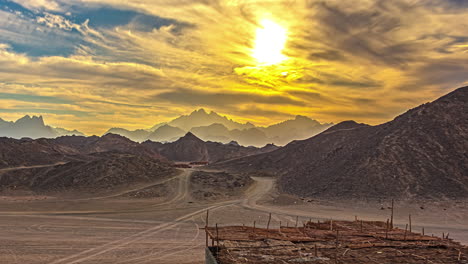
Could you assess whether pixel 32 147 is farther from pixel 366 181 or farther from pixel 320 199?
pixel 366 181

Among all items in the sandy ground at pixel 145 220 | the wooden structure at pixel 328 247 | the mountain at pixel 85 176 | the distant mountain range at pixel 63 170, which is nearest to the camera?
the wooden structure at pixel 328 247

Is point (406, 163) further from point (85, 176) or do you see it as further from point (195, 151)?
point (195, 151)

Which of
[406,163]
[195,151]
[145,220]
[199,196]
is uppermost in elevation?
[406,163]

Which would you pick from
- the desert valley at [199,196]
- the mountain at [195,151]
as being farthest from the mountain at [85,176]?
the mountain at [195,151]

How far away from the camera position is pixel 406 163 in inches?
2361

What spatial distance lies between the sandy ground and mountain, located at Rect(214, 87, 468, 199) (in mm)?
5085

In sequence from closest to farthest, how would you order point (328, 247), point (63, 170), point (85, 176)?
point (328, 247), point (85, 176), point (63, 170)

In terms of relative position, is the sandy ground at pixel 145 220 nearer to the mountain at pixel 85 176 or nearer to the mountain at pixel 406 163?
the mountain at pixel 406 163

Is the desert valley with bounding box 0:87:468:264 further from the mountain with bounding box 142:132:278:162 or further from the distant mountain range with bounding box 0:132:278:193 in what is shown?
the mountain with bounding box 142:132:278:162

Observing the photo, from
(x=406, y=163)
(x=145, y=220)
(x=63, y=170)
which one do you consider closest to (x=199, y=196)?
(x=145, y=220)

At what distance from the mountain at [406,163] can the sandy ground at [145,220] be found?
509cm

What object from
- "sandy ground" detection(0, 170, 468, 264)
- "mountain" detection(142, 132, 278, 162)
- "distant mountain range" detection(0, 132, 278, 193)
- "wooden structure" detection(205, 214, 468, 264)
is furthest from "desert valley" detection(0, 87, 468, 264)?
"mountain" detection(142, 132, 278, 162)

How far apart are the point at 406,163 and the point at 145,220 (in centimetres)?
4934

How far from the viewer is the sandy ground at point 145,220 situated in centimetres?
2634
